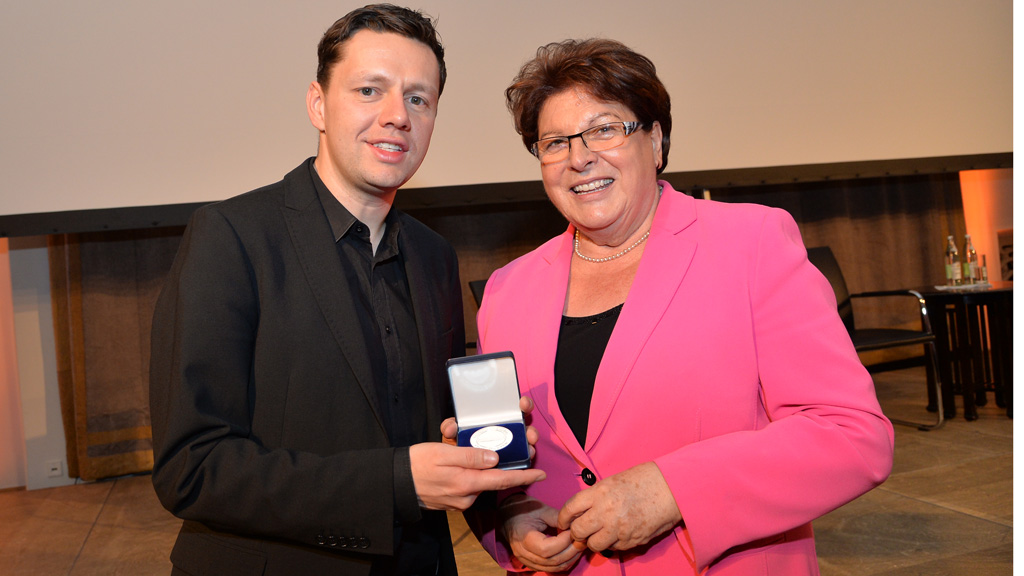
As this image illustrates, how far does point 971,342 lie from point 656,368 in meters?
5.01

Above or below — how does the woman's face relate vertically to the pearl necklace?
above

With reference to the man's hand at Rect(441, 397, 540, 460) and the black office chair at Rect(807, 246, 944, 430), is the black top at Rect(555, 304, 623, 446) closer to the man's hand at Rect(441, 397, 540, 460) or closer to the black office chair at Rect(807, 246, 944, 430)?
the man's hand at Rect(441, 397, 540, 460)

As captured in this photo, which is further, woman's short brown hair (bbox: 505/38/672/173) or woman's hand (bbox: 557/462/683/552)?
woman's short brown hair (bbox: 505/38/672/173)

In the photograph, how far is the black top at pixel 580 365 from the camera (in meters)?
1.54

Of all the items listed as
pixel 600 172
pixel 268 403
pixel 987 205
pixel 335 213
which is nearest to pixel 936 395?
pixel 987 205

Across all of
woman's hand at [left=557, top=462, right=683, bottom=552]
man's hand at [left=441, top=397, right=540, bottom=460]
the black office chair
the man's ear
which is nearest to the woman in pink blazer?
woman's hand at [left=557, top=462, right=683, bottom=552]

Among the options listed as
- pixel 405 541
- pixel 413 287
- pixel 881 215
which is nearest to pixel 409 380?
pixel 413 287

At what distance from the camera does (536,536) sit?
1.41m

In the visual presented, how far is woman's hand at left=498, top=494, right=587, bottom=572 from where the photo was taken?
4.56 feet

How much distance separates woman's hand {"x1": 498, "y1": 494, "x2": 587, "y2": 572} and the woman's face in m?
0.64

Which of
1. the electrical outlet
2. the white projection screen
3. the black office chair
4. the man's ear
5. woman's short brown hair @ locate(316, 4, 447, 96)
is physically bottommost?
the electrical outlet

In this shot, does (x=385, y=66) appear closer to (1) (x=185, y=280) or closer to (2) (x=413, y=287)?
(2) (x=413, y=287)

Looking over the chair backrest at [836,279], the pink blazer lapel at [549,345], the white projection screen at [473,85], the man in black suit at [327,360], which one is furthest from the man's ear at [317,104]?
the chair backrest at [836,279]

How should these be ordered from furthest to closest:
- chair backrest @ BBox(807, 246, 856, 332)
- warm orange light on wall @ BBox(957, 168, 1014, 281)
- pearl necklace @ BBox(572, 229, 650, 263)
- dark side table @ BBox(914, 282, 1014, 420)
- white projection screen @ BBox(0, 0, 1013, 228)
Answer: warm orange light on wall @ BBox(957, 168, 1014, 281)
chair backrest @ BBox(807, 246, 856, 332)
dark side table @ BBox(914, 282, 1014, 420)
white projection screen @ BBox(0, 0, 1013, 228)
pearl necklace @ BBox(572, 229, 650, 263)
